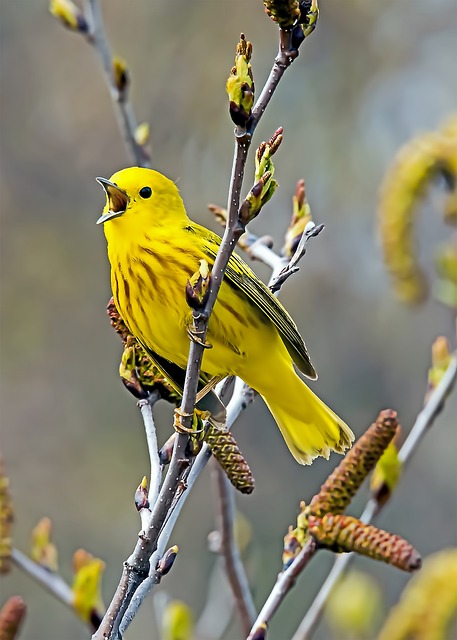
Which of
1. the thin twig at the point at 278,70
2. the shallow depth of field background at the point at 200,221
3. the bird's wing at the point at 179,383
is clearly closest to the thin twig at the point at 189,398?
the thin twig at the point at 278,70

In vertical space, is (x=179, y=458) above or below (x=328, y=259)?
below

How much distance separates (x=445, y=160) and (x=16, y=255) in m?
8.10

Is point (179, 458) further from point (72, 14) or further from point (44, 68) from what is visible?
point (44, 68)

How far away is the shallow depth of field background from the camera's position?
9.66 metres

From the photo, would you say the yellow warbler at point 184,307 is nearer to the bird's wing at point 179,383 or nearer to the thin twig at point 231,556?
the bird's wing at point 179,383

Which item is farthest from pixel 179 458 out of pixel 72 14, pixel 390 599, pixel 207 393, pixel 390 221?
pixel 390 599

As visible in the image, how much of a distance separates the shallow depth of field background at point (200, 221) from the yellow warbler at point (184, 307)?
626 centimetres

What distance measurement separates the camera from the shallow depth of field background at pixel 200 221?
9.66 metres

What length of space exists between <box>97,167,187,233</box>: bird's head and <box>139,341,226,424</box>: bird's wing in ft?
1.21

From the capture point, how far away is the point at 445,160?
10.4 feet

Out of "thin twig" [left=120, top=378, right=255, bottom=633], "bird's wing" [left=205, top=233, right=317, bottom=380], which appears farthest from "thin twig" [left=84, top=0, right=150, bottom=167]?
"thin twig" [left=120, top=378, right=255, bottom=633]

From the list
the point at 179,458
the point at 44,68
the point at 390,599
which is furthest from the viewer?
the point at 44,68

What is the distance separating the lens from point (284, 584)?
6.79 ft

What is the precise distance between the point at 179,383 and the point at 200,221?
683cm
